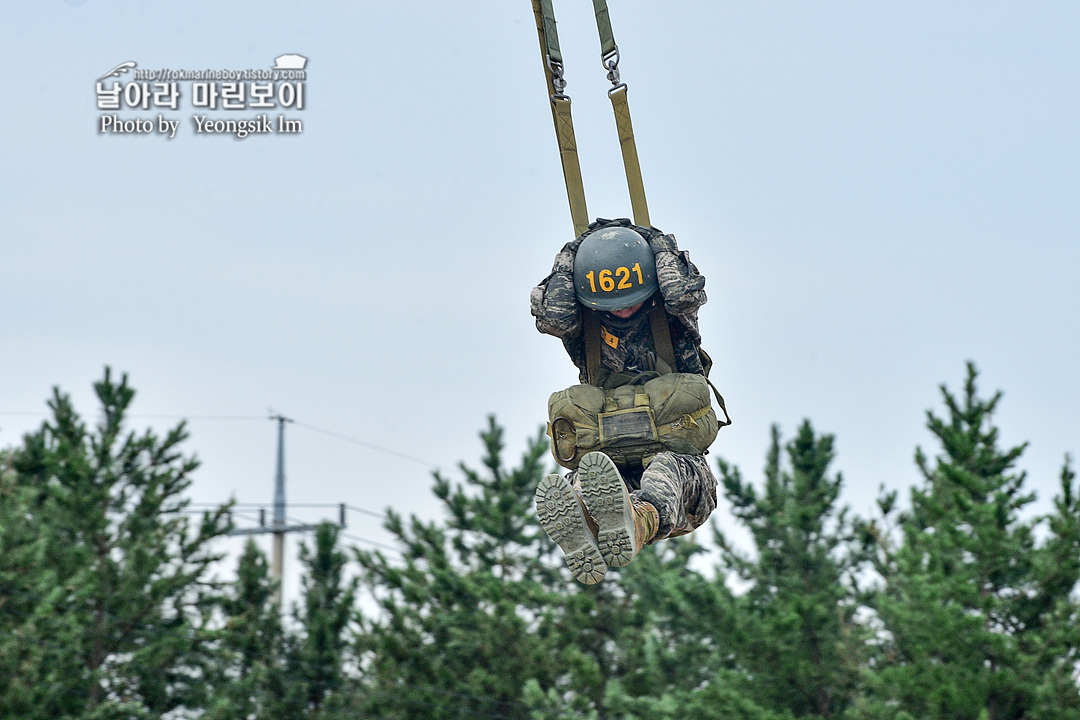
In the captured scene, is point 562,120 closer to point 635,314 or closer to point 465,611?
point 635,314

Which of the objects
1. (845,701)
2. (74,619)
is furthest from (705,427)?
(74,619)

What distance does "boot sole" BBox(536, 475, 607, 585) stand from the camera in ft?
32.7

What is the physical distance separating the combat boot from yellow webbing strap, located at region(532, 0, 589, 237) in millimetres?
1936

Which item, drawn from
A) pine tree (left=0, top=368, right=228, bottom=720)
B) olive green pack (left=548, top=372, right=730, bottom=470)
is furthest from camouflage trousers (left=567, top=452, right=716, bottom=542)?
pine tree (left=0, top=368, right=228, bottom=720)

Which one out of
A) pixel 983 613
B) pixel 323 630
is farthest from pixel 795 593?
pixel 323 630

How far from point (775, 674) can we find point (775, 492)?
142 inches

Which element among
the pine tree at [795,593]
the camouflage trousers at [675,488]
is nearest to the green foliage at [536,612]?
the pine tree at [795,593]

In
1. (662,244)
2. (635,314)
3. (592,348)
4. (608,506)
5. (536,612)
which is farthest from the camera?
(536,612)

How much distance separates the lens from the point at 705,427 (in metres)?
11.1

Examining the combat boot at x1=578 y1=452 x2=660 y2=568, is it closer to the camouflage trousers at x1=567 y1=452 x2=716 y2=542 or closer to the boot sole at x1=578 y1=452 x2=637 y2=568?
the boot sole at x1=578 y1=452 x2=637 y2=568

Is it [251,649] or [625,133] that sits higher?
[251,649]

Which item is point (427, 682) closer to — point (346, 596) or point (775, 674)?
point (346, 596)

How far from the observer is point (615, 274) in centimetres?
1080

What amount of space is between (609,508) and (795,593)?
20890 mm
